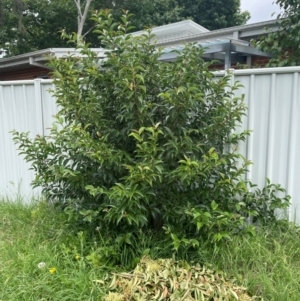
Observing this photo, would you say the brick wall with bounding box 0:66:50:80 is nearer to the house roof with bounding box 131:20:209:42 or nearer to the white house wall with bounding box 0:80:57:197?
the house roof with bounding box 131:20:209:42

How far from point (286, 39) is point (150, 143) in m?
3.97

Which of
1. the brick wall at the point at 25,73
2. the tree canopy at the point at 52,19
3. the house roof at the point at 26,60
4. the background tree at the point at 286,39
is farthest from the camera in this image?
the tree canopy at the point at 52,19

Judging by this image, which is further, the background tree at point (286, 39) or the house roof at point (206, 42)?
the house roof at point (206, 42)

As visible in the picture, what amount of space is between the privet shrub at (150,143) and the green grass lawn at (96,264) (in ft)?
0.59

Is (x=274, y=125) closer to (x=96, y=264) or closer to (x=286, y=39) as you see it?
(x=96, y=264)

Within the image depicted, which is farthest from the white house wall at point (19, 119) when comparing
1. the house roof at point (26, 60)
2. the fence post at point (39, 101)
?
the house roof at point (26, 60)

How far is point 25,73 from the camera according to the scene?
11.8 meters

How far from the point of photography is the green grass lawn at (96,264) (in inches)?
94.8

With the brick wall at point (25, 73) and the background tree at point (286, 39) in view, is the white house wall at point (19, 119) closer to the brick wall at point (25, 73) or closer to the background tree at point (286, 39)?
the background tree at point (286, 39)

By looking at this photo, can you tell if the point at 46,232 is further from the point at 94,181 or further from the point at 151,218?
the point at 151,218

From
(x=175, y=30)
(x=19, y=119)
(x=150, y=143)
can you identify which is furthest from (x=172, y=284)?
(x=175, y=30)

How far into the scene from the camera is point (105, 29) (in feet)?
9.00

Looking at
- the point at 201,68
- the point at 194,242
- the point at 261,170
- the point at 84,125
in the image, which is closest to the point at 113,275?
the point at 194,242

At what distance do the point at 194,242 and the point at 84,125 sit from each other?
1342 mm
